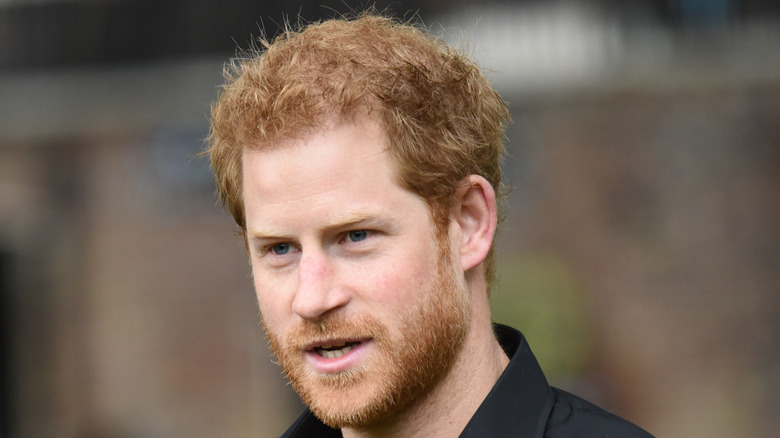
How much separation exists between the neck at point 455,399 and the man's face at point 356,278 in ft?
0.13

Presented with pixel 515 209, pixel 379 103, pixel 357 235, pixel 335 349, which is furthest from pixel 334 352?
pixel 515 209

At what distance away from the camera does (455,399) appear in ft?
8.17

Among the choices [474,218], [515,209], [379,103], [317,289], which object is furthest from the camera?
[515,209]

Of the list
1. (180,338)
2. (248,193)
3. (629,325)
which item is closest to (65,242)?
(180,338)

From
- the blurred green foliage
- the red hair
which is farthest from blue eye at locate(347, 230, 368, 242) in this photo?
the blurred green foliage

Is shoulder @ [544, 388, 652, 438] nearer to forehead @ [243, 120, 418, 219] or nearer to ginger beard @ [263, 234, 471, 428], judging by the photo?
ginger beard @ [263, 234, 471, 428]

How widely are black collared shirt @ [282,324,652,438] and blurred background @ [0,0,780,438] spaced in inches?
180

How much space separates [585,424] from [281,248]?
0.83 m

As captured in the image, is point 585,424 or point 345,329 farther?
point 585,424

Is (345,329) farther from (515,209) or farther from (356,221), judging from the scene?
(515,209)

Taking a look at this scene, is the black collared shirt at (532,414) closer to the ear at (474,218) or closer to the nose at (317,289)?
the ear at (474,218)

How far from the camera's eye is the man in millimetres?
2361

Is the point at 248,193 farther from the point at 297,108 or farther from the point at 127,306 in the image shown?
the point at 127,306

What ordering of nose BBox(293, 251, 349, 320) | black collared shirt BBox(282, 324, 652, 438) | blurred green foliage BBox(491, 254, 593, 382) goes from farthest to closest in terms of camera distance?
blurred green foliage BBox(491, 254, 593, 382)
black collared shirt BBox(282, 324, 652, 438)
nose BBox(293, 251, 349, 320)
